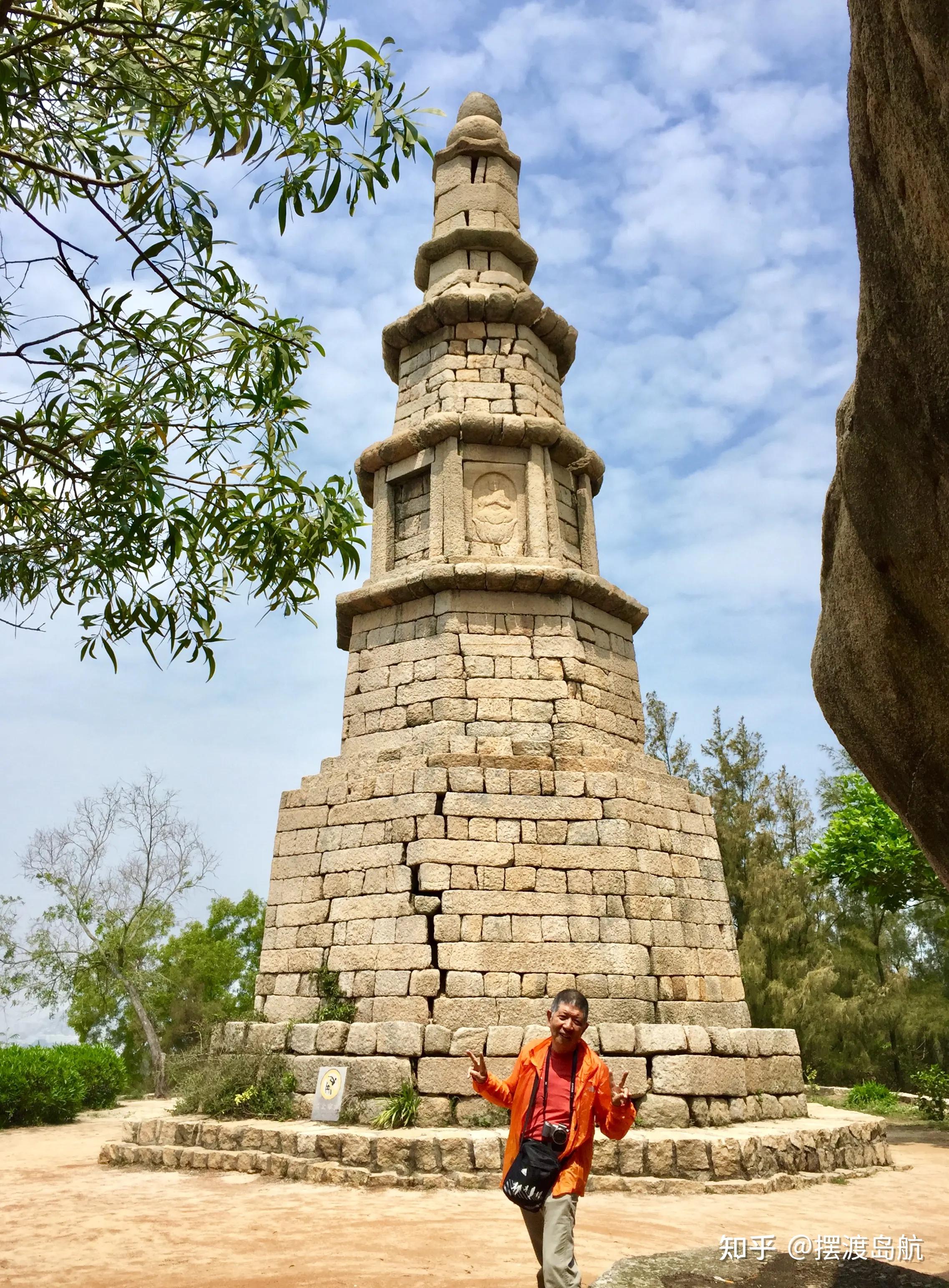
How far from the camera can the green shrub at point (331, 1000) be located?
866cm

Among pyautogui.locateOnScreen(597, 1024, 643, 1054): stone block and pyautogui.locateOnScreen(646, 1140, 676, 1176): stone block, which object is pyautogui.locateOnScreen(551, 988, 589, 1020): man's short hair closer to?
pyautogui.locateOnScreen(646, 1140, 676, 1176): stone block

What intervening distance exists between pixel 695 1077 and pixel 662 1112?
423 millimetres

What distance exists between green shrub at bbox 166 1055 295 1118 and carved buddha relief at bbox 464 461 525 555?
5797mm

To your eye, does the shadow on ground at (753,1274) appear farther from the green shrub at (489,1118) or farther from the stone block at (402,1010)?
the stone block at (402,1010)

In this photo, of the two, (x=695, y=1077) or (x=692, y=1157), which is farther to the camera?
(x=695, y=1077)

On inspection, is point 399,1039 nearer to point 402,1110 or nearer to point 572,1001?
point 402,1110

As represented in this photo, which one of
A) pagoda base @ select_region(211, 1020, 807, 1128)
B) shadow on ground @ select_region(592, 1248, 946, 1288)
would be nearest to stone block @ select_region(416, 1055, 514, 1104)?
pagoda base @ select_region(211, 1020, 807, 1128)

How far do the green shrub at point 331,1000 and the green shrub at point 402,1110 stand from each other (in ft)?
2.95

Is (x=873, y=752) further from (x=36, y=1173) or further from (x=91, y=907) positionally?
(x=91, y=907)

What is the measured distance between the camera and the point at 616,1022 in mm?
8281

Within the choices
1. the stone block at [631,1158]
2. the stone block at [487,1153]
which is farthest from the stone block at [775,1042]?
the stone block at [487,1153]

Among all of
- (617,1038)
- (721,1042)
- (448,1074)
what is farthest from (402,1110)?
(721,1042)

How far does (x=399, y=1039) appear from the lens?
805 centimetres

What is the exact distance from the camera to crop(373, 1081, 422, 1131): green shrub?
7.70 m
